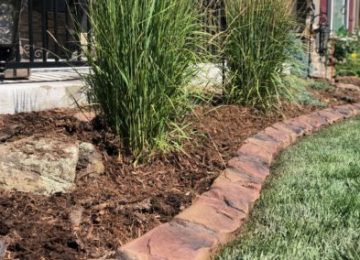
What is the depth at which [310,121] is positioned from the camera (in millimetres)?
5371

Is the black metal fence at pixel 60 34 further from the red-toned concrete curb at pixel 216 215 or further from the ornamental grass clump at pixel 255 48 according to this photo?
the red-toned concrete curb at pixel 216 215

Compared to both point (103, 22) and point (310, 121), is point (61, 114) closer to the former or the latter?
point (103, 22)

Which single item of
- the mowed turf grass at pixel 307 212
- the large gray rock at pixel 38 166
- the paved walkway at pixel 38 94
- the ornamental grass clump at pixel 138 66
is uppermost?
the ornamental grass clump at pixel 138 66

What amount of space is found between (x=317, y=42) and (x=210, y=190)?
772cm

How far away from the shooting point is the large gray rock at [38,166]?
280 centimetres


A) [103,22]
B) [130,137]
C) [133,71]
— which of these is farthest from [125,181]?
[103,22]

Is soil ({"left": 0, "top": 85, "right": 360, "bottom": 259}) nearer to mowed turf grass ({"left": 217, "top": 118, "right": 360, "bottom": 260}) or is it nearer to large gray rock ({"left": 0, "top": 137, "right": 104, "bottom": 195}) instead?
large gray rock ({"left": 0, "top": 137, "right": 104, "bottom": 195})

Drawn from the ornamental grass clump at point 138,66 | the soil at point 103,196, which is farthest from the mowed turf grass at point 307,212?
the ornamental grass clump at point 138,66

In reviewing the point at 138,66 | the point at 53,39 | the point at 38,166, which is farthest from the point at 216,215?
the point at 53,39

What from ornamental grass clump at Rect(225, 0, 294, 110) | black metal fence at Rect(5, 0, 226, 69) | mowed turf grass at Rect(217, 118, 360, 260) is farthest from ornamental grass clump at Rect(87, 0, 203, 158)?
Answer: ornamental grass clump at Rect(225, 0, 294, 110)

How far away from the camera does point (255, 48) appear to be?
5277 mm

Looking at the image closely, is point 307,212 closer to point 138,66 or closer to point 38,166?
point 138,66

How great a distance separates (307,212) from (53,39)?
225 centimetres

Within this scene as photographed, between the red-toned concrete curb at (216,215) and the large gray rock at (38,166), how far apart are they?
2.04 ft
